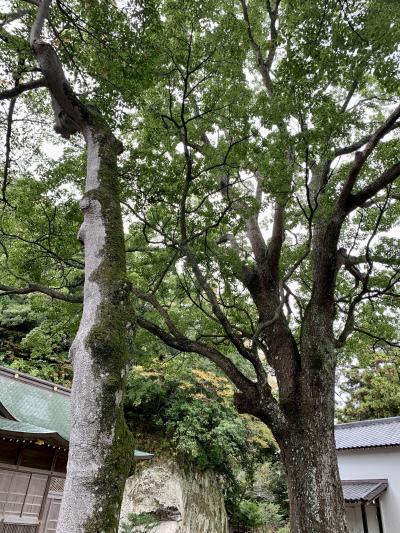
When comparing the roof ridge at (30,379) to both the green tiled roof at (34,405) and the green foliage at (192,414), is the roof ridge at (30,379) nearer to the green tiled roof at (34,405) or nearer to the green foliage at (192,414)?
the green tiled roof at (34,405)

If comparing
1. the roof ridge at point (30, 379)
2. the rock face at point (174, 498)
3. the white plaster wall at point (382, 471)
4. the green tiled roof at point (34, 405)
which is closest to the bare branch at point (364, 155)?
the green tiled roof at point (34, 405)

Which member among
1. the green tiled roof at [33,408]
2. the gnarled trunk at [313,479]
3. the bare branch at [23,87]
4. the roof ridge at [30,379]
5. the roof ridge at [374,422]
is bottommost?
the gnarled trunk at [313,479]

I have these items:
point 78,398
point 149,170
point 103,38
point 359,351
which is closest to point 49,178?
point 149,170

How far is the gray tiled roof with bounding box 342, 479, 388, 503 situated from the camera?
12.2 metres

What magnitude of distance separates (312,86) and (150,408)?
12143 mm

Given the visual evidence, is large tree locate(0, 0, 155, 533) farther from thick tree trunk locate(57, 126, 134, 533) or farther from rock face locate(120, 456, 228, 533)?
rock face locate(120, 456, 228, 533)

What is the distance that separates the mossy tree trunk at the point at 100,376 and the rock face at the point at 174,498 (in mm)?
11916

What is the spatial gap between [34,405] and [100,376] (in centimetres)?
883

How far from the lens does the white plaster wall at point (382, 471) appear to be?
12688 mm

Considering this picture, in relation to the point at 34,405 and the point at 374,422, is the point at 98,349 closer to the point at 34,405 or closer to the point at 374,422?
the point at 34,405

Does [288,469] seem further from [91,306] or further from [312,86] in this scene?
[312,86]

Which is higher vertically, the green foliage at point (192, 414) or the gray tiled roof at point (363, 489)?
the green foliage at point (192, 414)

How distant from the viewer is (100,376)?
210 centimetres

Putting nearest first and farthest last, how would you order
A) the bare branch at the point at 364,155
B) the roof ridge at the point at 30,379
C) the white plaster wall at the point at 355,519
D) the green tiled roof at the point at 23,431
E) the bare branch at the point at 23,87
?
the bare branch at the point at 23,87
the bare branch at the point at 364,155
the green tiled roof at the point at 23,431
the roof ridge at the point at 30,379
the white plaster wall at the point at 355,519
